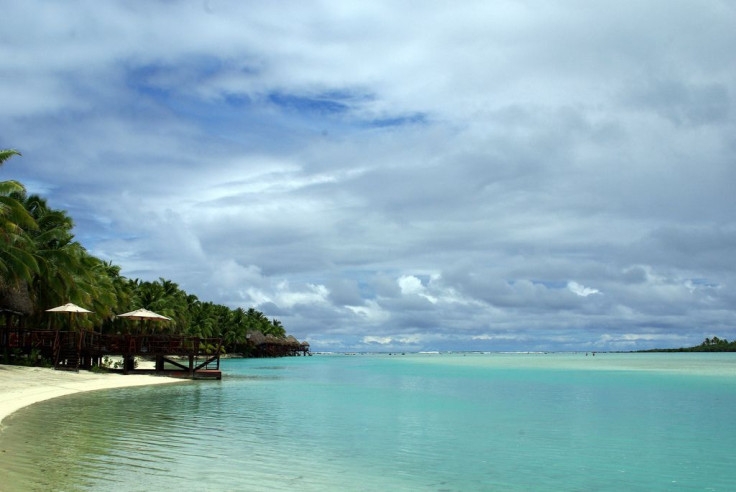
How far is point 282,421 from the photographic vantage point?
20.0 m

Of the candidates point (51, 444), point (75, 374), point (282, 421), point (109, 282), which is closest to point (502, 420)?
point (282, 421)

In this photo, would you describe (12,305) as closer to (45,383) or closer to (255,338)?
(45,383)

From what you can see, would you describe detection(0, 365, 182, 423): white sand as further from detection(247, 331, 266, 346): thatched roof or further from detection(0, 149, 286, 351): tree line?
detection(247, 331, 266, 346): thatched roof

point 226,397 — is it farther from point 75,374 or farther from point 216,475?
point 216,475

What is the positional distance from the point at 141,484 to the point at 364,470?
4563 mm

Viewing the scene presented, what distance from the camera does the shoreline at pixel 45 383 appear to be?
66.1ft

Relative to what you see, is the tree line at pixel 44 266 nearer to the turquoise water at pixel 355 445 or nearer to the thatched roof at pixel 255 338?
the turquoise water at pixel 355 445

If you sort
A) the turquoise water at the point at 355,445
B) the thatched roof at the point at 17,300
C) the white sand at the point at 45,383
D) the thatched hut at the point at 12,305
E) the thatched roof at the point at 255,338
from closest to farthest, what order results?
the turquoise water at the point at 355,445, the white sand at the point at 45,383, the thatched roof at the point at 17,300, the thatched hut at the point at 12,305, the thatched roof at the point at 255,338

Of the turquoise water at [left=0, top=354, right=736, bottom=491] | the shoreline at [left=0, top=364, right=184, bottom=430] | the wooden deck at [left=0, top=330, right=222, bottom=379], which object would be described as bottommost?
the turquoise water at [left=0, top=354, right=736, bottom=491]

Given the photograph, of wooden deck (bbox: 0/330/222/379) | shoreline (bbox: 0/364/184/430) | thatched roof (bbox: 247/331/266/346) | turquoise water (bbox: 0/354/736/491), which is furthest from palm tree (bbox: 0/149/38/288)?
thatched roof (bbox: 247/331/266/346)

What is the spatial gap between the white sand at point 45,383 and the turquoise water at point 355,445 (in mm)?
781

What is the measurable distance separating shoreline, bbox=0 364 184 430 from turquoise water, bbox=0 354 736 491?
732 millimetres

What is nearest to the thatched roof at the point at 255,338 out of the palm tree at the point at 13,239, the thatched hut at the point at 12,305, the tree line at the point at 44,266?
the tree line at the point at 44,266

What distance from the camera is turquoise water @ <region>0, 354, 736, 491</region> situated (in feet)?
37.9
